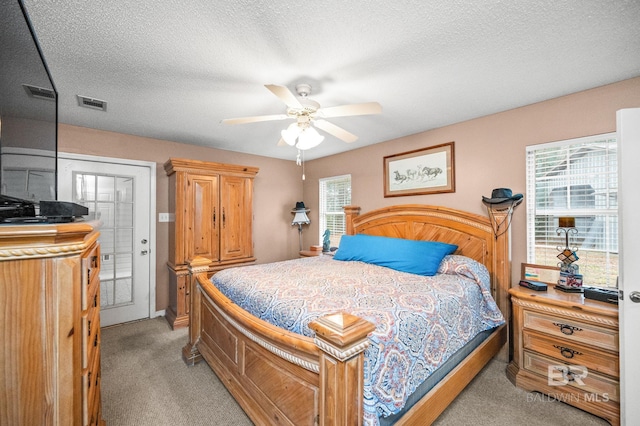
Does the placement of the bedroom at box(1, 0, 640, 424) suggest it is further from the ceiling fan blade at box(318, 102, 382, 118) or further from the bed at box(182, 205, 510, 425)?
the ceiling fan blade at box(318, 102, 382, 118)

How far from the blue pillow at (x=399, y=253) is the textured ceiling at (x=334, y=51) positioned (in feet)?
4.51

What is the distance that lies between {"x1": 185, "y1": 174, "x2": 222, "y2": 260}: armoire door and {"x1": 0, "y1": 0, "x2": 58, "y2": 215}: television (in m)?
1.96

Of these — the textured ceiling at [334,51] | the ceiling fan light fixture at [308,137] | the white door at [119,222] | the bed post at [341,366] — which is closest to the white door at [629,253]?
the textured ceiling at [334,51]

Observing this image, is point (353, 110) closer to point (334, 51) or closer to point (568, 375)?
point (334, 51)

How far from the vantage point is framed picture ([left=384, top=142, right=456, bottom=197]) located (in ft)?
10.3

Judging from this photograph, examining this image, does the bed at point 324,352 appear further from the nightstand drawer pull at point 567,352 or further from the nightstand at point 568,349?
the nightstand drawer pull at point 567,352

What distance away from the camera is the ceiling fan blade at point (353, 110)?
6.07 ft

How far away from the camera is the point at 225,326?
203 centimetres

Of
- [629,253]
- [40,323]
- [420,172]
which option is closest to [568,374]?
[629,253]

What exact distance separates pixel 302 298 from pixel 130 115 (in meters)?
2.64

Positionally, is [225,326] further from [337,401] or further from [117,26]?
[117,26]

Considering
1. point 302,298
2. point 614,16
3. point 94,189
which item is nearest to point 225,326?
point 302,298

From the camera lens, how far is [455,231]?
3.01 metres

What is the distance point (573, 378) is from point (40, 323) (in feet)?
10.0
